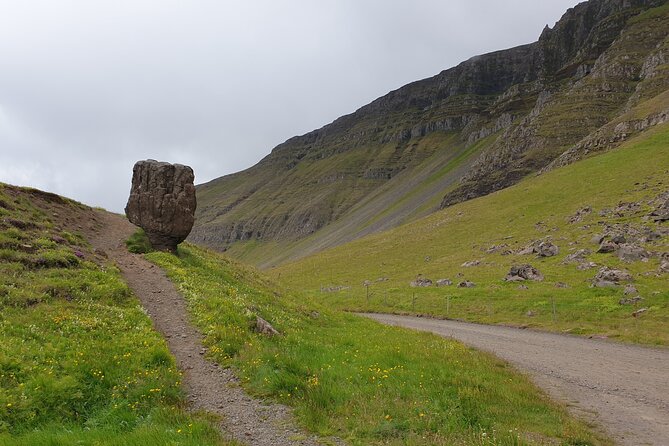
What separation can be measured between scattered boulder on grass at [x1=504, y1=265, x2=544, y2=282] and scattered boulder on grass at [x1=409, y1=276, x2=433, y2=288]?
9663 millimetres

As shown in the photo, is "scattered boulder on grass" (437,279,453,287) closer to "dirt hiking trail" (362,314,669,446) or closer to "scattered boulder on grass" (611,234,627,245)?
"scattered boulder on grass" (611,234,627,245)

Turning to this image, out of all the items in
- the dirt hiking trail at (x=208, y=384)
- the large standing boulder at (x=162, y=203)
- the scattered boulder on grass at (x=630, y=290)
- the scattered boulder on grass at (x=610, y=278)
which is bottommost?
the scattered boulder on grass at (x=630, y=290)

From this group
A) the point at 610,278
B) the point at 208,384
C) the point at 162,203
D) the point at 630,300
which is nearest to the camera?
the point at 208,384

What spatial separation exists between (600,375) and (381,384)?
1140 cm

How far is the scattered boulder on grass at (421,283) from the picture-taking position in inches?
2044

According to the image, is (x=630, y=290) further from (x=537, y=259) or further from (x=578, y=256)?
(x=537, y=259)

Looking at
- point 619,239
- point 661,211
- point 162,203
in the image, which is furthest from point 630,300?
point 162,203

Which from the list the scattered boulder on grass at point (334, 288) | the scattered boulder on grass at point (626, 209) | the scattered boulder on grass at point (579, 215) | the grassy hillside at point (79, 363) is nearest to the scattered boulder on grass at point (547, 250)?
the scattered boulder on grass at point (626, 209)

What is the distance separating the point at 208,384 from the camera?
12695 millimetres

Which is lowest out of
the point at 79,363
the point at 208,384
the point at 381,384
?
the point at 381,384

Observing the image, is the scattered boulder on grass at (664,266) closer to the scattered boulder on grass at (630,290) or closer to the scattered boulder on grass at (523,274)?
the scattered boulder on grass at (630,290)

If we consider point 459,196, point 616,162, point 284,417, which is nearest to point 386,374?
point 284,417

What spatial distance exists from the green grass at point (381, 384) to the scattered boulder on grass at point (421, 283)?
3041 centimetres

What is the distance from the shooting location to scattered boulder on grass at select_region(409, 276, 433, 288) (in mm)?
51906
